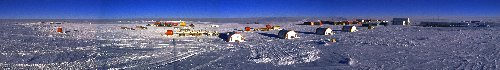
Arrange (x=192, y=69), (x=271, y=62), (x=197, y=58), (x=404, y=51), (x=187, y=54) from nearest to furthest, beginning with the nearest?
(x=192, y=69)
(x=271, y=62)
(x=197, y=58)
(x=187, y=54)
(x=404, y=51)

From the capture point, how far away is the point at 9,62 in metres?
11.9

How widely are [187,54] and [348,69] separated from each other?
194 inches

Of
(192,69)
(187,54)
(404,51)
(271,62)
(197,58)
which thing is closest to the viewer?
(192,69)

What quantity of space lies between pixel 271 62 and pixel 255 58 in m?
0.98

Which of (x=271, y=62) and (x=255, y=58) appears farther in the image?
(x=255, y=58)

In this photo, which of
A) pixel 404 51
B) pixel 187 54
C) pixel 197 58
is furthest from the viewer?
pixel 404 51

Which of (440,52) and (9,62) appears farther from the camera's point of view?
(440,52)

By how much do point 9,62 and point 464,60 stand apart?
1153 cm

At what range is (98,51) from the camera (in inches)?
575

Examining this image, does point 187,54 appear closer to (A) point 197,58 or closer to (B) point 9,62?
(A) point 197,58

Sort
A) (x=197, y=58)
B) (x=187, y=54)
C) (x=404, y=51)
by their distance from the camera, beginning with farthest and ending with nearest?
(x=404, y=51) → (x=187, y=54) → (x=197, y=58)

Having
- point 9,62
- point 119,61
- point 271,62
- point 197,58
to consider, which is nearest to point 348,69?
point 271,62

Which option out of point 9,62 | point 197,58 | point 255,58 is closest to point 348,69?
point 255,58

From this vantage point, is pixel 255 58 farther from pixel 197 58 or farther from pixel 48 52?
pixel 48 52
